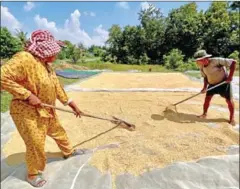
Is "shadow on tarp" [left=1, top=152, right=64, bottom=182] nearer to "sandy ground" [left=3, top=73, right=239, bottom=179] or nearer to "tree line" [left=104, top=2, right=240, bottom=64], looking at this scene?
"sandy ground" [left=3, top=73, right=239, bottom=179]

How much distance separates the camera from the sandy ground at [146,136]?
Result: 8.35 ft

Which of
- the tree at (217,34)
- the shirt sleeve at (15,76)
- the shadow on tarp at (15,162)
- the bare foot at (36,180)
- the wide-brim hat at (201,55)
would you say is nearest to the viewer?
the shirt sleeve at (15,76)

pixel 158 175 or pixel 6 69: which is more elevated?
pixel 6 69

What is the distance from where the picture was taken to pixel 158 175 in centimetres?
219

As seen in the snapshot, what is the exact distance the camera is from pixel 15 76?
188 centimetres

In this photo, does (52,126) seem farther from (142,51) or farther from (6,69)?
(142,51)

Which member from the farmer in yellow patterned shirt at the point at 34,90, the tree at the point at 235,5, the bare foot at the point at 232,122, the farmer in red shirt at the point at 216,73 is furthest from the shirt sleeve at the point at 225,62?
the tree at the point at 235,5

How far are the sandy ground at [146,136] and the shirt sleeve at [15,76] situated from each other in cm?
95

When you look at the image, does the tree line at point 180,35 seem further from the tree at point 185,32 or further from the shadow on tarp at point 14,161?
the shadow on tarp at point 14,161

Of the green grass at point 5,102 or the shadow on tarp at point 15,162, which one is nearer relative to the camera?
the shadow on tarp at point 15,162

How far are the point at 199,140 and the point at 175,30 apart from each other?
43.0 ft

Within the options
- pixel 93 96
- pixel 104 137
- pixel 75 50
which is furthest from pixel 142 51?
pixel 104 137

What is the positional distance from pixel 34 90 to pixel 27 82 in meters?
0.08

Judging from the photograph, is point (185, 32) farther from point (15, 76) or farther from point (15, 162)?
point (15, 76)
